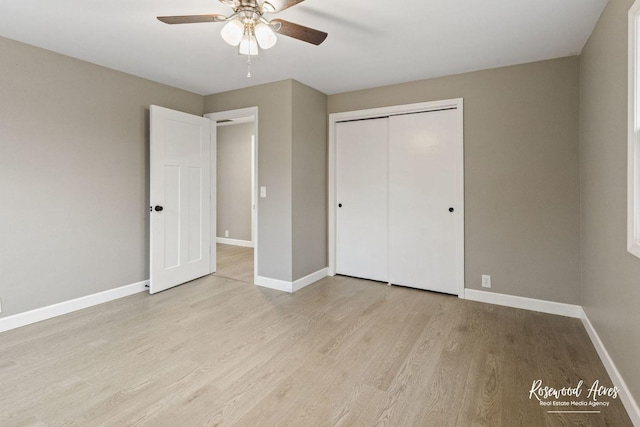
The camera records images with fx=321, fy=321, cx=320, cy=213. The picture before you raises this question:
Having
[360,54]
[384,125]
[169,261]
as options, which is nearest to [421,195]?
[384,125]

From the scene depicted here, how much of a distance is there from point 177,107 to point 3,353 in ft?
9.46

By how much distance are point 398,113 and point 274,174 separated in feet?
5.28

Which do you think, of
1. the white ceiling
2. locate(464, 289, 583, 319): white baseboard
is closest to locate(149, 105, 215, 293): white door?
the white ceiling

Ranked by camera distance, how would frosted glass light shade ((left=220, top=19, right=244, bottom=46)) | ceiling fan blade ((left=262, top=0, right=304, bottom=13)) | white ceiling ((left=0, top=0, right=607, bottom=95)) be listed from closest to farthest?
ceiling fan blade ((left=262, top=0, right=304, bottom=13))
frosted glass light shade ((left=220, top=19, right=244, bottom=46))
white ceiling ((left=0, top=0, right=607, bottom=95))

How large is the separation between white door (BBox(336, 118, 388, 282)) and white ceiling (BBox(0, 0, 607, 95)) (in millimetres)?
743

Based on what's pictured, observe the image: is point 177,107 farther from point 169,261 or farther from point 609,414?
point 609,414

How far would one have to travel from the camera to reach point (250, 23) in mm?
1864

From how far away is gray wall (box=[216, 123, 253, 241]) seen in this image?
6.34m

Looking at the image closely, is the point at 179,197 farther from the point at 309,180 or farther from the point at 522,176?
the point at 522,176

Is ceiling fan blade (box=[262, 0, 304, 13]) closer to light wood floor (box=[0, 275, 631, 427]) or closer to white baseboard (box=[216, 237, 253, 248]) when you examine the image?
light wood floor (box=[0, 275, 631, 427])

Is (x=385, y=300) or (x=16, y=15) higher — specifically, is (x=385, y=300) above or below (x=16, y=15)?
below

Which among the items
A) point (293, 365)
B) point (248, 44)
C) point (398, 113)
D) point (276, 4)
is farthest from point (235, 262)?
point (276, 4)

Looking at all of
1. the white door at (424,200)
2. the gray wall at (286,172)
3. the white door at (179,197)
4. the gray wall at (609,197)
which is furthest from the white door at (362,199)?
the gray wall at (609,197)

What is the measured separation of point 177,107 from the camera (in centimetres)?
395
